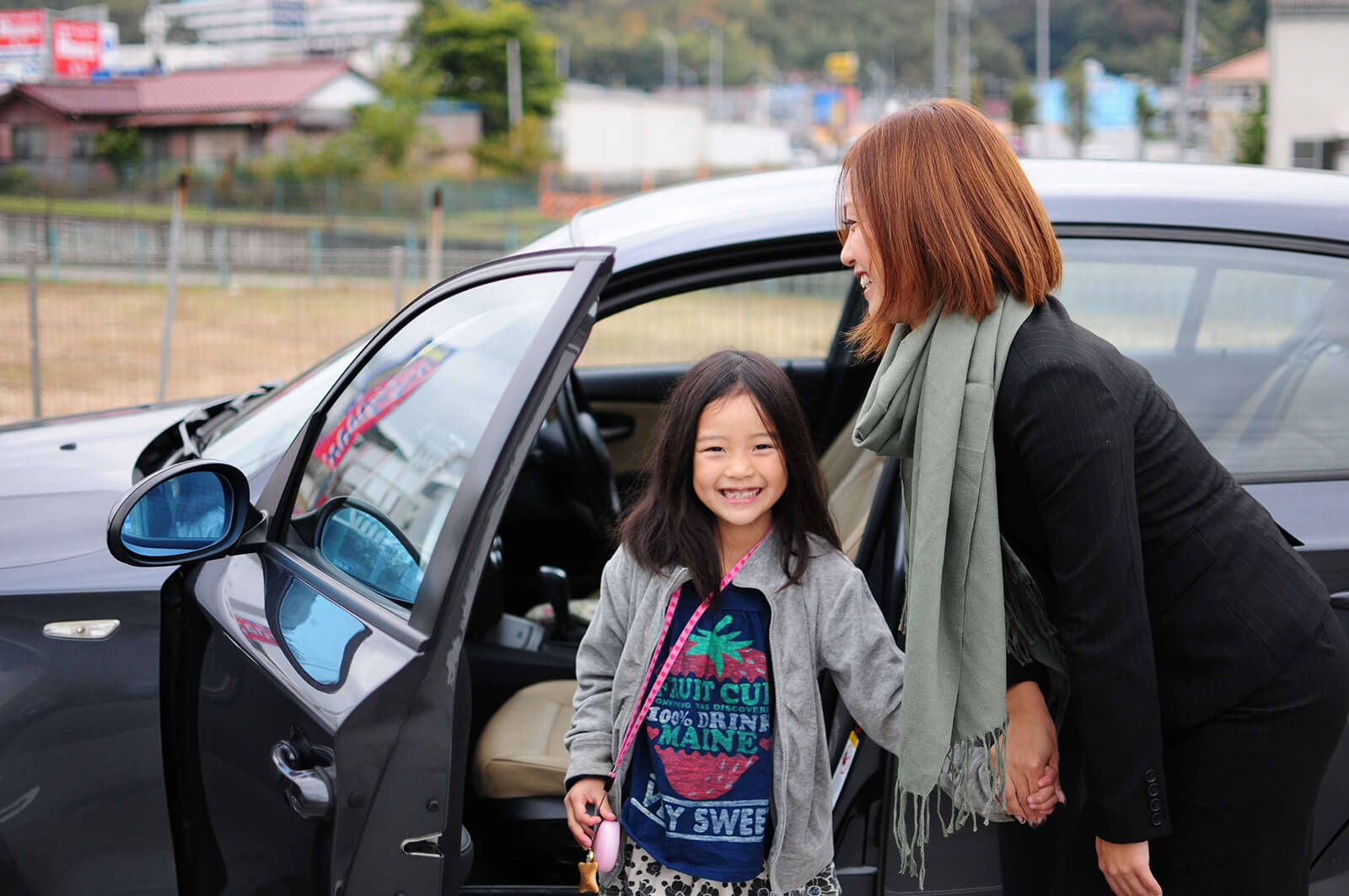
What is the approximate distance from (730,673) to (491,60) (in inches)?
2613

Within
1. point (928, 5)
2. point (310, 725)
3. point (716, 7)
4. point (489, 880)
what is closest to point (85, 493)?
point (310, 725)

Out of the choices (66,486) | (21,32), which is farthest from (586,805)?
(21,32)

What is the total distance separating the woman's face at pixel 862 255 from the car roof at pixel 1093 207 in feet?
1.63

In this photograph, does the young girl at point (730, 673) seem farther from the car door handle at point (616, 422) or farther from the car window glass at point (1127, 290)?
the car door handle at point (616, 422)

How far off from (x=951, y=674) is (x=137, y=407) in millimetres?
2441

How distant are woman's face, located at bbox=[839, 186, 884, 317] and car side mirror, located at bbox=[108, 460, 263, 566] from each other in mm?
1023

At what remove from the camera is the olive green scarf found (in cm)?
146

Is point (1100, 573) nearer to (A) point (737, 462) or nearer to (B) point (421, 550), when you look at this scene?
(A) point (737, 462)

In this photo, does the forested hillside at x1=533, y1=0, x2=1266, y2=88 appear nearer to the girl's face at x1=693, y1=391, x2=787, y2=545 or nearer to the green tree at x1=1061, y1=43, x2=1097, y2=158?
the green tree at x1=1061, y1=43, x2=1097, y2=158

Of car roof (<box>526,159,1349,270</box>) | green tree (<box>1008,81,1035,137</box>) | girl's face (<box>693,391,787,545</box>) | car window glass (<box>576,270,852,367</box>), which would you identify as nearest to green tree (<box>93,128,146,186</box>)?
green tree (<box>1008,81,1035,137</box>)

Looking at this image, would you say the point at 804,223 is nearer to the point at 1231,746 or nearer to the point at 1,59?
the point at 1231,746

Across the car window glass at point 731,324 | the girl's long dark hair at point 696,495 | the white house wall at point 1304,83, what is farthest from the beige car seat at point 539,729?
the white house wall at point 1304,83

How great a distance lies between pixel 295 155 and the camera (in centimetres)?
4353

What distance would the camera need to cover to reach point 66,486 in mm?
2336
